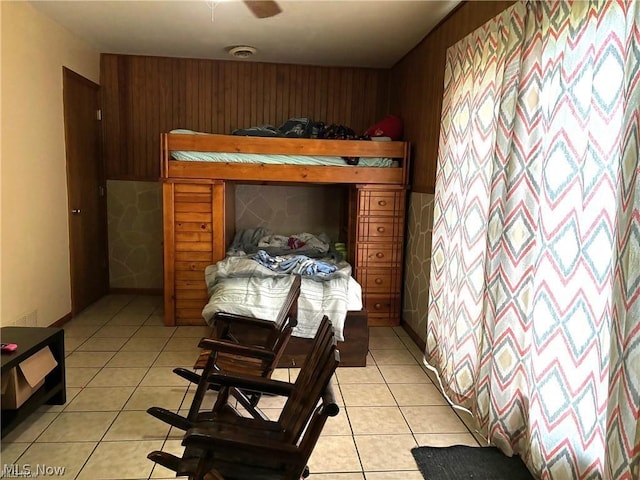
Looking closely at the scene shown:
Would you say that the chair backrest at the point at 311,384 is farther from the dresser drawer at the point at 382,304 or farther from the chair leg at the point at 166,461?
the dresser drawer at the point at 382,304

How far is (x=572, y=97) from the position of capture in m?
1.70

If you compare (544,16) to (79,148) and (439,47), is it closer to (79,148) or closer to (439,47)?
(439,47)

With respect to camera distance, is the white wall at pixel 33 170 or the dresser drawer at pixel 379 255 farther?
the dresser drawer at pixel 379 255

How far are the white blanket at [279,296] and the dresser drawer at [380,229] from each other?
58 cm

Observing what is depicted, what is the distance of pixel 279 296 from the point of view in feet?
10.1

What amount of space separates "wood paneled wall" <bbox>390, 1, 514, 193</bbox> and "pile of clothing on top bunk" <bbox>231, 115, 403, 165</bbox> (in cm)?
15

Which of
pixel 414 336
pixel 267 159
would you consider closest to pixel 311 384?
pixel 414 336

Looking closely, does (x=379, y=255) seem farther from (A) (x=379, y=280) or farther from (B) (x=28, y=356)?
(B) (x=28, y=356)

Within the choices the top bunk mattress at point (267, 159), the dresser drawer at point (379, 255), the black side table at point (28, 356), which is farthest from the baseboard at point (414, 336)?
the black side table at point (28, 356)

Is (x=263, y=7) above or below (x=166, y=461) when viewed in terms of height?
above

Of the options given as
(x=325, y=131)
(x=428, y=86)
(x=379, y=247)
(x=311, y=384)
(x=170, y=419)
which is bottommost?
(x=170, y=419)

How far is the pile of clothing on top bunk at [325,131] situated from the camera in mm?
3723

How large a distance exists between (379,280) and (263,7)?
7.49 ft

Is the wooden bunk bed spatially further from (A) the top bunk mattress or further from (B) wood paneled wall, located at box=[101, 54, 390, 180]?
(B) wood paneled wall, located at box=[101, 54, 390, 180]
